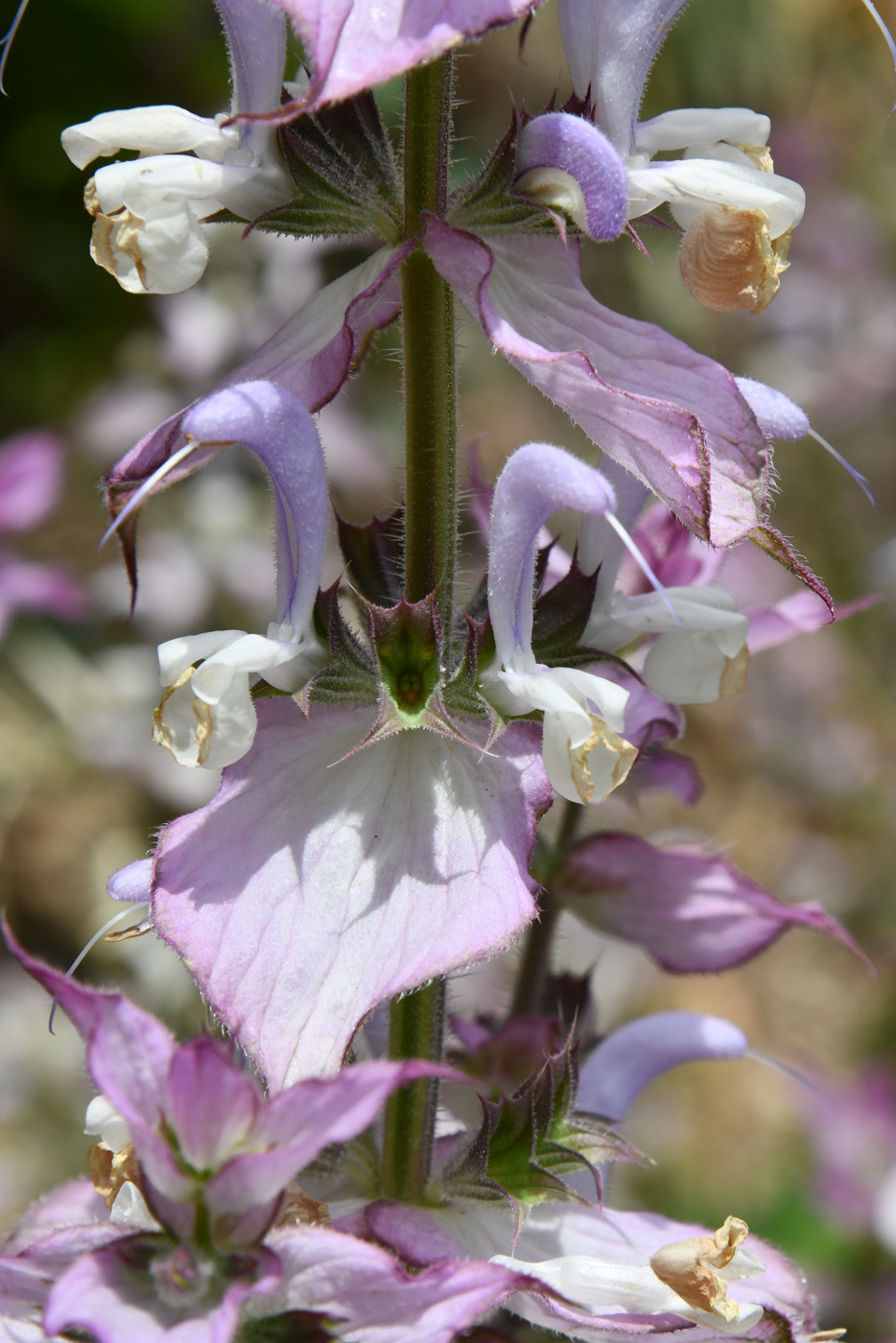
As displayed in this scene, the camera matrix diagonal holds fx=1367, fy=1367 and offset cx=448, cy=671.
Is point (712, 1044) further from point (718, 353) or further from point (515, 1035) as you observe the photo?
point (718, 353)

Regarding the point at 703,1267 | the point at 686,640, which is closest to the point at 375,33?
the point at 686,640

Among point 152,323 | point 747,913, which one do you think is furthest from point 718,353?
point 747,913

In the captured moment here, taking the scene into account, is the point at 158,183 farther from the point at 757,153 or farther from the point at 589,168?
the point at 757,153

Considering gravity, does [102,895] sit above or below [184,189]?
below

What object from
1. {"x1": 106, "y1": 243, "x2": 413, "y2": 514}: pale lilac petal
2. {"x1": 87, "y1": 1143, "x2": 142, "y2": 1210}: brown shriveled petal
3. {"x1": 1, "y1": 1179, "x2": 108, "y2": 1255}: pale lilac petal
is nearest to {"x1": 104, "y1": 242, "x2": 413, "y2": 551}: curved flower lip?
{"x1": 106, "y1": 243, "x2": 413, "y2": 514}: pale lilac petal

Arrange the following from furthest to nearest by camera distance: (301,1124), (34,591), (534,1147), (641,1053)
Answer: (34,591) < (641,1053) < (534,1147) < (301,1124)

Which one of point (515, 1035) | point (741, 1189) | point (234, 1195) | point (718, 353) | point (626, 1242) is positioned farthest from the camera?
point (718, 353)
